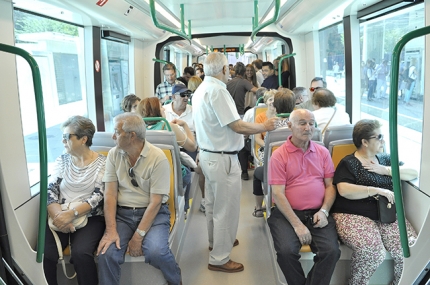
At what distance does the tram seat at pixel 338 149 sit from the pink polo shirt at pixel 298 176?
0.44m

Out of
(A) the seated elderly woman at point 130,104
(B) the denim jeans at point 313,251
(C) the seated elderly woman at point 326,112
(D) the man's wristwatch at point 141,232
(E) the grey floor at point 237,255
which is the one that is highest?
(A) the seated elderly woman at point 130,104

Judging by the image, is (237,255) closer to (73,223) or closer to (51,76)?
(73,223)

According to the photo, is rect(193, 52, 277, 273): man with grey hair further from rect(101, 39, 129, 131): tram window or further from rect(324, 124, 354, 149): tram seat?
rect(101, 39, 129, 131): tram window

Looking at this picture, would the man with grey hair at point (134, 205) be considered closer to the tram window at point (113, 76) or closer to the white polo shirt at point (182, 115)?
the white polo shirt at point (182, 115)

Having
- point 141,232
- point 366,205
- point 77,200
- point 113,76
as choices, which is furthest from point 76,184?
point 113,76

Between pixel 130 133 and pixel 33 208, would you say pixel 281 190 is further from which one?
pixel 33 208

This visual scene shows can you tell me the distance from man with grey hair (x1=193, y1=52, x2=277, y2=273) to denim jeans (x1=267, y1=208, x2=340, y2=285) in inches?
21.6

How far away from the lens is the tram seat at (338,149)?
3311 mm

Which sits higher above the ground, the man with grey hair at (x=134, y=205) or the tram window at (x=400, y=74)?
the tram window at (x=400, y=74)

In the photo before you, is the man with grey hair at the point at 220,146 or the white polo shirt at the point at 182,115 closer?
the man with grey hair at the point at 220,146

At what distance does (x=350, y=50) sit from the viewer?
5.06m

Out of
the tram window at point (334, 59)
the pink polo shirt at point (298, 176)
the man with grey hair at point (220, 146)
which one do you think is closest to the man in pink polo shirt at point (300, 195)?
the pink polo shirt at point (298, 176)

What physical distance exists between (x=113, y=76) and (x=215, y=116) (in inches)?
134

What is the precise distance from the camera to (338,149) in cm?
331
